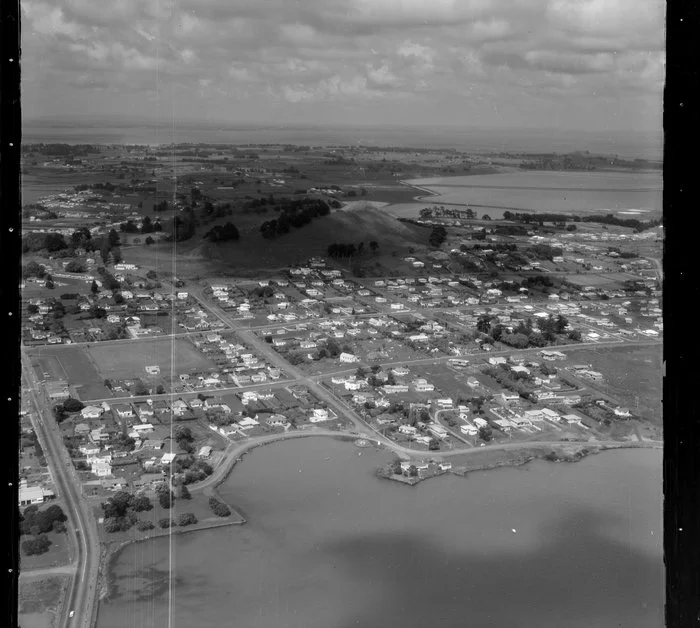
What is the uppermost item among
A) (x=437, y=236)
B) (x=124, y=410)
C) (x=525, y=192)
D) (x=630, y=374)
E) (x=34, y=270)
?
(x=525, y=192)

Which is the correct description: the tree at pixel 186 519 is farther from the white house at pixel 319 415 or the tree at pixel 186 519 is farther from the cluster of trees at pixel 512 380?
the cluster of trees at pixel 512 380

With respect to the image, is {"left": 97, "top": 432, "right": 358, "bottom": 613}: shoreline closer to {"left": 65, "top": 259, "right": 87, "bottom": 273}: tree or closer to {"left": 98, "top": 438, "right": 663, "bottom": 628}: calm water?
{"left": 98, "top": 438, "right": 663, "bottom": 628}: calm water

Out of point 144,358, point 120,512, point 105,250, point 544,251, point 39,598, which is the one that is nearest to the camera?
point 39,598

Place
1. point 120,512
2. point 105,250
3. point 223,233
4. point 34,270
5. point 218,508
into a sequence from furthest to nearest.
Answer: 1. point 223,233
2. point 105,250
3. point 218,508
4. point 120,512
5. point 34,270

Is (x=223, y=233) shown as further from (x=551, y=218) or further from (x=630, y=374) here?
(x=630, y=374)

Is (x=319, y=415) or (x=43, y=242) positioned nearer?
(x=43, y=242)

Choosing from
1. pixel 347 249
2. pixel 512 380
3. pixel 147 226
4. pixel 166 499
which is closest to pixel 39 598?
pixel 166 499
